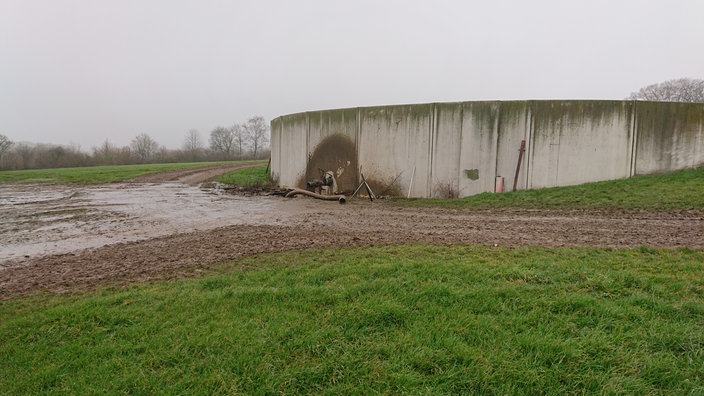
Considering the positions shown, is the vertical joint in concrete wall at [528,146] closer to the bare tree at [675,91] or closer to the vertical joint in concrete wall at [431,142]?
the vertical joint in concrete wall at [431,142]

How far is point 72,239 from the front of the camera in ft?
24.4

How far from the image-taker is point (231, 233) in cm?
741

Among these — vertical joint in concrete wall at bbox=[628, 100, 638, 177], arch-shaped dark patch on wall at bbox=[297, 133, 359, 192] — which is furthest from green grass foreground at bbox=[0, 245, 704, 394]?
arch-shaped dark patch on wall at bbox=[297, 133, 359, 192]

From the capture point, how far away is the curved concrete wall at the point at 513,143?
38.9 ft

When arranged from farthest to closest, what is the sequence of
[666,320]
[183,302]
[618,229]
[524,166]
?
[524,166]
[618,229]
[183,302]
[666,320]

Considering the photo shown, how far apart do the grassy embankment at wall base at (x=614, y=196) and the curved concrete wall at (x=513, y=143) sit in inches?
26.9

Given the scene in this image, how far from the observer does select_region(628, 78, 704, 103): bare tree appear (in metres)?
39.2

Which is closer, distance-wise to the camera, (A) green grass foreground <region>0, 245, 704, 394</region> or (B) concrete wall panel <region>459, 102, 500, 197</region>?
(A) green grass foreground <region>0, 245, 704, 394</region>

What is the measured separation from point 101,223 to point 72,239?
188cm

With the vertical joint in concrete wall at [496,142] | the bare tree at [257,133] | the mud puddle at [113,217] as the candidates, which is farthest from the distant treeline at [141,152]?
the vertical joint in concrete wall at [496,142]

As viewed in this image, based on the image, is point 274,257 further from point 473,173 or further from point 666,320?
point 473,173

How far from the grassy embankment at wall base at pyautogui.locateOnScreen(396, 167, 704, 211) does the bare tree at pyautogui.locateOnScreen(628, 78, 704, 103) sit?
1461 inches

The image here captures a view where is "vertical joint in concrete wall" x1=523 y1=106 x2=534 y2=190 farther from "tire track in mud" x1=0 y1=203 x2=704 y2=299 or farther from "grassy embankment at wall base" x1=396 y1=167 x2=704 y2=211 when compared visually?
"tire track in mud" x1=0 y1=203 x2=704 y2=299

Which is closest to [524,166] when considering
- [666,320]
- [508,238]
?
[508,238]
